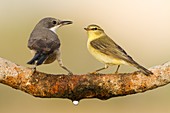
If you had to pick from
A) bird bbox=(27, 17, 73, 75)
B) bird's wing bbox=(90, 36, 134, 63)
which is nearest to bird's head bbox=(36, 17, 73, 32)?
bird bbox=(27, 17, 73, 75)

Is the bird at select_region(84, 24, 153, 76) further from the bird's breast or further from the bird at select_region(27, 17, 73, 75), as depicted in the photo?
the bird at select_region(27, 17, 73, 75)

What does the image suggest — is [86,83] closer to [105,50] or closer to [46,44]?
[105,50]

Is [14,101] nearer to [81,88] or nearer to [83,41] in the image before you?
[83,41]

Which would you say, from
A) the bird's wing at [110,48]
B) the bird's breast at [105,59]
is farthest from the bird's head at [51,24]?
the bird's breast at [105,59]

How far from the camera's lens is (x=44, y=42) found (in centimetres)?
671

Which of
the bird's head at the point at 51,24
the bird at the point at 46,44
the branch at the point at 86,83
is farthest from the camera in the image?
the bird's head at the point at 51,24

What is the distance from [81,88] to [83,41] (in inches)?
474

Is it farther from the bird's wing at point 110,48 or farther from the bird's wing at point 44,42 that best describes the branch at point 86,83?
the bird's wing at point 44,42

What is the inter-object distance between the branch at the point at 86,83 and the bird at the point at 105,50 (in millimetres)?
505

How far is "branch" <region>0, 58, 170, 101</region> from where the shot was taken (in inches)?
207

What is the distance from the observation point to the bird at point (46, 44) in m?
6.21

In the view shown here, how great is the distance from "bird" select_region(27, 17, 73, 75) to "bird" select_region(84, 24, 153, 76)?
0.33 metres

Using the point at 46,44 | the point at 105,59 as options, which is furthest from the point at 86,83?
A: the point at 46,44

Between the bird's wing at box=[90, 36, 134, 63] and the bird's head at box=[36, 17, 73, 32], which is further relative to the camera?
the bird's head at box=[36, 17, 73, 32]
